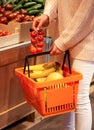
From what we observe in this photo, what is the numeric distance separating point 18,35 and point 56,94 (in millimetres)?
681

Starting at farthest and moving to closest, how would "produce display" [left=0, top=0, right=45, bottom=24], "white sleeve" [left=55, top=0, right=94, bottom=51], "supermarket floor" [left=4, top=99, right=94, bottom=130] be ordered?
"supermarket floor" [left=4, top=99, right=94, bottom=130], "produce display" [left=0, top=0, right=45, bottom=24], "white sleeve" [left=55, top=0, right=94, bottom=51]

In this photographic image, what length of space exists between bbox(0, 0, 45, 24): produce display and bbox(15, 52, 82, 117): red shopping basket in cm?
70

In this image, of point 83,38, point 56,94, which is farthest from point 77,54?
point 56,94

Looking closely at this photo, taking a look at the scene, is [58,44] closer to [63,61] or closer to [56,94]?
[63,61]

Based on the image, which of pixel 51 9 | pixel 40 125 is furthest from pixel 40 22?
pixel 40 125

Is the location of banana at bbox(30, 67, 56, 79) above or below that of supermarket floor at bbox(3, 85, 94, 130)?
above

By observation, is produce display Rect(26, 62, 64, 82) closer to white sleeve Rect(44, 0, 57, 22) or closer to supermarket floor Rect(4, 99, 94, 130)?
white sleeve Rect(44, 0, 57, 22)

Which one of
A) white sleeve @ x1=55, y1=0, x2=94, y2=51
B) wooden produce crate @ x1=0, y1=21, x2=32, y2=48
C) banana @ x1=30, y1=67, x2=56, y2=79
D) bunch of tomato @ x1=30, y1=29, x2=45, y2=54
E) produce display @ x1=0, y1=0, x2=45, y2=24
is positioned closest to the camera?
white sleeve @ x1=55, y1=0, x2=94, y2=51

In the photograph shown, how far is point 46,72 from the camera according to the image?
1658 millimetres

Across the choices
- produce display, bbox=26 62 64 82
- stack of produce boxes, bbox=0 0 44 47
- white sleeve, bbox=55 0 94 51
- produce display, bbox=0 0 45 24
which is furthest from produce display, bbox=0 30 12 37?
white sleeve, bbox=55 0 94 51

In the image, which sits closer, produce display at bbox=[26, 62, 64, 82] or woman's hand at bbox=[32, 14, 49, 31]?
produce display at bbox=[26, 62, 64, 82]

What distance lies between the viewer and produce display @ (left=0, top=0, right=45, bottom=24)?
84.6 inches

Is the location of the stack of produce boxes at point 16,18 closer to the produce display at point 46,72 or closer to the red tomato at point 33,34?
the red tomato at point 33,34

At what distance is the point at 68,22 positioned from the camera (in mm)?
1587
